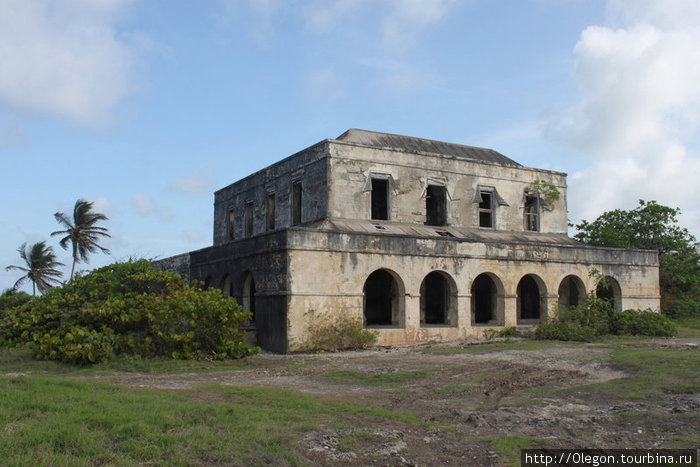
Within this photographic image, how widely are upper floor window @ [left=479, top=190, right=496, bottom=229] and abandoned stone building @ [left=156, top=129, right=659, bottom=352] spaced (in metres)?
0.05

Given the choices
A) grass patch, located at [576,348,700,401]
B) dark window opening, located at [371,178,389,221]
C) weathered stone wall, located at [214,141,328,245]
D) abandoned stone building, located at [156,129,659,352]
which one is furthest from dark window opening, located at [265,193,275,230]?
grass patch, located at [576,348,700,401]

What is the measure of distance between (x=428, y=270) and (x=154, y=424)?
12137mm

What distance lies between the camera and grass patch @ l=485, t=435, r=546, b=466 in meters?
6.16

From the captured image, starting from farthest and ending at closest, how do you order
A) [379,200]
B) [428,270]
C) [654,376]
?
[379,200] < [428,270] < [654,376]

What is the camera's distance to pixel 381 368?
12.2 m

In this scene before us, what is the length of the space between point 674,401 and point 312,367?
22.1 ft

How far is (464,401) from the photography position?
9.04 metres

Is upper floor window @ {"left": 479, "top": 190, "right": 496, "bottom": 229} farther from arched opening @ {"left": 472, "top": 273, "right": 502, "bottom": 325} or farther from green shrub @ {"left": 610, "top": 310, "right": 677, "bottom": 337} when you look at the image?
green shrub @ {"left": 610, "top": 310, "right": 677, "bottom": 337}

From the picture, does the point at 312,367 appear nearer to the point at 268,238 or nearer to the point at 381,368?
the point at 381,368

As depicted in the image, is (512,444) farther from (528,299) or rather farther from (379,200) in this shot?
(528,299)

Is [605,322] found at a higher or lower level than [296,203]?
lower

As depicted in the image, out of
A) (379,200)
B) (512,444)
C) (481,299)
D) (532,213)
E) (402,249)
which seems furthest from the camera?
(532,213)

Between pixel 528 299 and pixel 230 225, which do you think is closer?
pixel 528 299

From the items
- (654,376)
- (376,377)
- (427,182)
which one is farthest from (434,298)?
(654,376)
